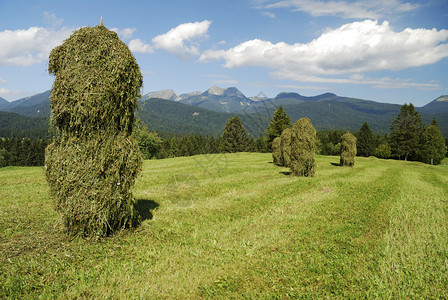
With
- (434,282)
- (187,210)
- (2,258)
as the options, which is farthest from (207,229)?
(434,282)

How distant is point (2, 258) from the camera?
5.68 m

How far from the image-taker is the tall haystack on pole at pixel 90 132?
Result: 6656 millimetres

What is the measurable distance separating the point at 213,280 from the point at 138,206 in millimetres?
6359

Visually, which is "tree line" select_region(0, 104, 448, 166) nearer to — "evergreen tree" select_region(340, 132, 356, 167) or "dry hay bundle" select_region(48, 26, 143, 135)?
"evergreen tree" select_region(340, 132, 356, 167)

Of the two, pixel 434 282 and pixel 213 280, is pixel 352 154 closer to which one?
pixel 434 282

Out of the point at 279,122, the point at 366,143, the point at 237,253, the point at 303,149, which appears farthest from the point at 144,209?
the point at 366,143

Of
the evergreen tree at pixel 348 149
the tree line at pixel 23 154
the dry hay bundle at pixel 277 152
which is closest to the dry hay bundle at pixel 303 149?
the dry hay bundle at pixel 277 152

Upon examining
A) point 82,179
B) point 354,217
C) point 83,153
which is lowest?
point 354,217

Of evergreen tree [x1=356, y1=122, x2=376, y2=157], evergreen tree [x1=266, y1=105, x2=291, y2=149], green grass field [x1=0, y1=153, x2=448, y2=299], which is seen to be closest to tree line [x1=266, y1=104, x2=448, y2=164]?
evergreen tree [x1=266, y1=105, x2=291, y2=149]

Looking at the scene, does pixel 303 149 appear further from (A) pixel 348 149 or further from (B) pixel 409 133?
(B) pixel 409 133

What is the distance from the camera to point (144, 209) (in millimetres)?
10250

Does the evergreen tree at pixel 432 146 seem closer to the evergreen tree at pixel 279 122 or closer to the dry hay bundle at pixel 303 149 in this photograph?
the evergreen tree at pixel 279 122

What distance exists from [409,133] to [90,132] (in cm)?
7180

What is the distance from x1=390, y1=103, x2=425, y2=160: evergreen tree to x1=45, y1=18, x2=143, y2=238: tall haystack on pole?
70.2m
